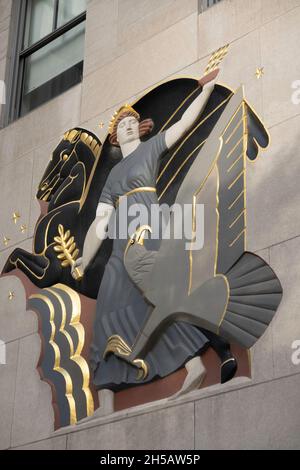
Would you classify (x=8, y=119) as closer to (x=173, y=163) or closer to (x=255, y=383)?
(x=173, y=163)

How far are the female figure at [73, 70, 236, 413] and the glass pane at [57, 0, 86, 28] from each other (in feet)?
9.33

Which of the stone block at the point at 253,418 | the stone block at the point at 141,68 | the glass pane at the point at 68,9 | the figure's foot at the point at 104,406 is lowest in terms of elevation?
the stone block at the point at 253,418

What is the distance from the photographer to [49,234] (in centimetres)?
1316

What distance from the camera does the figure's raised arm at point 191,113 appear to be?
12211mm

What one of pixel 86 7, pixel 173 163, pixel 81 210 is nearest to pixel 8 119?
pixel 86 7

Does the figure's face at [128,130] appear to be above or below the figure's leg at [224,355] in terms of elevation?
above

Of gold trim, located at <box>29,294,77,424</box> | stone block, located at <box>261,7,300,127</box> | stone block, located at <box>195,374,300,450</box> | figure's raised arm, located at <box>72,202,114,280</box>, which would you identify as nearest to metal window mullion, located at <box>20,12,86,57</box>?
figure's raised arm, located at <box>72,202,114,280</box>

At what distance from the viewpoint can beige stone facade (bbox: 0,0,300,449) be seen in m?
10.4

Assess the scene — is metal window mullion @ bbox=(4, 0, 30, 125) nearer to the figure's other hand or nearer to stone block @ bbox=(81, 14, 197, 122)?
stone block @ bbox=(81, 14, 197, 122)

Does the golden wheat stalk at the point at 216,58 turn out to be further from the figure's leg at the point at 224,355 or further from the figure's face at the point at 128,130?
the figure's leg at the point at 224,355

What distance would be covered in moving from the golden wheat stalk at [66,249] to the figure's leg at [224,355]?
2.14 metres

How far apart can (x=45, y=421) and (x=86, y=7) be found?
5.68 meters

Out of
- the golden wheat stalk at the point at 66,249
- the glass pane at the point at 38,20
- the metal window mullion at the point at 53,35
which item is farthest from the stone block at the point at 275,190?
the glass pane at the point at 38,20

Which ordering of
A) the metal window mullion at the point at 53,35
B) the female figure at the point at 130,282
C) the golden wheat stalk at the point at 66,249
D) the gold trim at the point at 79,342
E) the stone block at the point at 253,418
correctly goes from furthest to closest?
the metal window mullion at the point at 53,35, the golden wheat stalk at the point at 66,249, the gold trim at the point at 79,342, the female figure at the point at 130,282, the stone block at the point at 253,418
